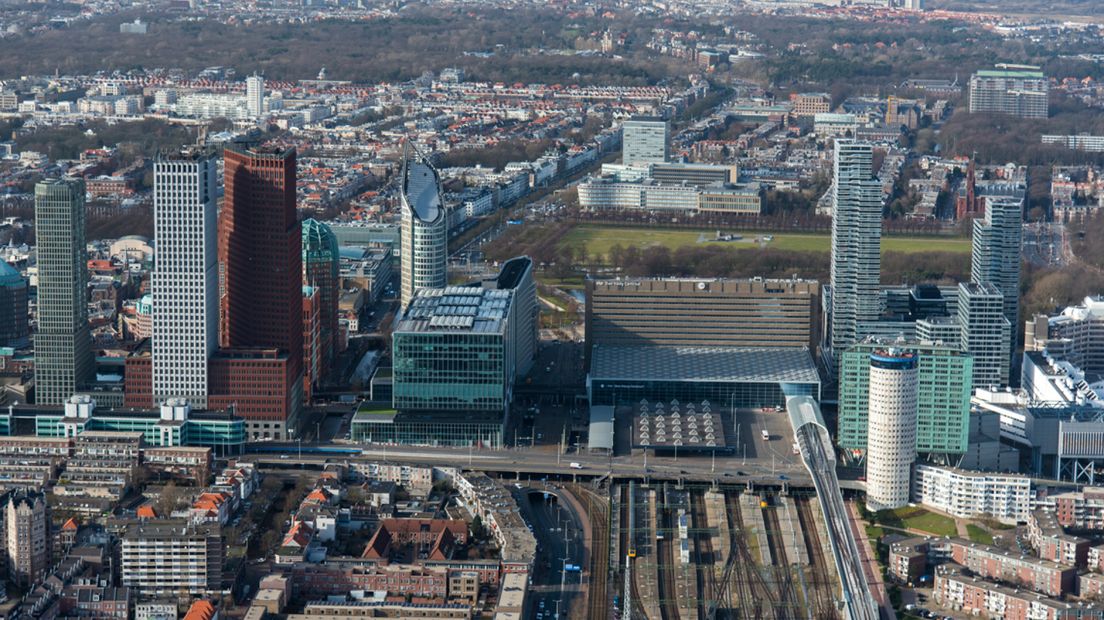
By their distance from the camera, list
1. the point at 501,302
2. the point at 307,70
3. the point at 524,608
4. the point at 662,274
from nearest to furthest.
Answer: the point at 524,608 → the point at 501,302 → the point at 662,274 → the point at 307,70

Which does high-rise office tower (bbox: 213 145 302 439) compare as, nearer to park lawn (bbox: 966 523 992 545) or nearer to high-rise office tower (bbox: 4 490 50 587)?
high-rise office tower (bbox: 4 490 50 587)

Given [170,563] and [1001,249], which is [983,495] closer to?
[1001,249]

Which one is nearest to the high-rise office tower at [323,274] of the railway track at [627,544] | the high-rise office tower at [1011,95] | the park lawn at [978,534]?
the railway track at [627,544]

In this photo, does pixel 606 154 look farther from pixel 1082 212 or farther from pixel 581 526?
pixel 581 526

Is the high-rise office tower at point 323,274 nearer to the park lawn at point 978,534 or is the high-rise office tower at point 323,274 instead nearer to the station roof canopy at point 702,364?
the station roof canopy at point 702,364

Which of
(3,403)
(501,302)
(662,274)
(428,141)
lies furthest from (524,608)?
(428,141)
